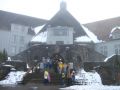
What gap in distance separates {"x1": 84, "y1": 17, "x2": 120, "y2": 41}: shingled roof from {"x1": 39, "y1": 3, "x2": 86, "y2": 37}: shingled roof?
446 centimetres

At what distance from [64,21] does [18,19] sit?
16373mm

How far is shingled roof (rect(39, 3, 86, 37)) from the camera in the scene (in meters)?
51.6

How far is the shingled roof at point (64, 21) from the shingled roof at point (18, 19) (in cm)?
1150

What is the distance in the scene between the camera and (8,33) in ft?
199

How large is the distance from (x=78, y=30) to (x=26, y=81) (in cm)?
2817

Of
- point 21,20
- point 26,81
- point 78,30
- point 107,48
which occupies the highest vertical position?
point 21,20

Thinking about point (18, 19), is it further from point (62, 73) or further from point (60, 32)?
point (62, 73)

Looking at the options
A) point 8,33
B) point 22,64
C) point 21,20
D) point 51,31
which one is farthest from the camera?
point 21,20

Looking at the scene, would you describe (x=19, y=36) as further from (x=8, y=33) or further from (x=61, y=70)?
(x=61, y=70)

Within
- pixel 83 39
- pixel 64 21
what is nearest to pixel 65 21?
pixel 64 21

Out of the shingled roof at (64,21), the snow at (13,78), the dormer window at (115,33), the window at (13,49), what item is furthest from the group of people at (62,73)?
the window at (13,49)

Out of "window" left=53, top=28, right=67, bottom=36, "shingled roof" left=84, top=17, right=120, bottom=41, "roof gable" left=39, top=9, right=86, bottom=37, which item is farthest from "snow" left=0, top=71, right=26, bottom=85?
"shingled roof" left=84, top=17, right=120, bottom=41

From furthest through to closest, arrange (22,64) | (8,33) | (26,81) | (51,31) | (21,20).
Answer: (21,20), (8,33), (51,31), (22,64), (26,81)

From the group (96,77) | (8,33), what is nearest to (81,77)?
(96,77)
